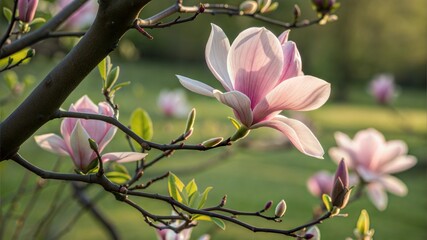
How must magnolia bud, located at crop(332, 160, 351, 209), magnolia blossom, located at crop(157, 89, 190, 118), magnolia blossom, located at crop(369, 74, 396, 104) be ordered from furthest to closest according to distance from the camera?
1. magnolia blossom, located at crop(369, 74, 396, 104)
2. magnolia blossom, located at crop(157, 89, 190, 118)
3. magnolia bud, located at crop(332, 160, 351, 209)

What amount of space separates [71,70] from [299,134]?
0.48 ft

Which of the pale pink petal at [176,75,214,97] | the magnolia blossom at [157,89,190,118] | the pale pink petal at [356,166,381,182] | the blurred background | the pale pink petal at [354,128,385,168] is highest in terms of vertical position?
the pale pink petal at [176,75,214,97]

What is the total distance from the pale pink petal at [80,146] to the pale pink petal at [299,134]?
0.40 feet

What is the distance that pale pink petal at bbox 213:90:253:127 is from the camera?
36 centimetres

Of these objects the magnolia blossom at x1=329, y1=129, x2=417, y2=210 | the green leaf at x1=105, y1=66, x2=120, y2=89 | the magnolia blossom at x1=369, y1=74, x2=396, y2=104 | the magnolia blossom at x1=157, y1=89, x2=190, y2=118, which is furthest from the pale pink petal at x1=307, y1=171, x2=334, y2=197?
the magnolia blossom at x1=369, y1=74, x2=396, y2=104

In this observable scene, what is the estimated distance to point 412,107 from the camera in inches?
444

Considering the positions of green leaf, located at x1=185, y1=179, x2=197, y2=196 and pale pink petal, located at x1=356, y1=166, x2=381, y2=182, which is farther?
pale pink petal, located at x1=356, y1=166, x2=381, y2=182

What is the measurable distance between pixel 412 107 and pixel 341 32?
228cm

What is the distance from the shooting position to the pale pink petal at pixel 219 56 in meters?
0.39

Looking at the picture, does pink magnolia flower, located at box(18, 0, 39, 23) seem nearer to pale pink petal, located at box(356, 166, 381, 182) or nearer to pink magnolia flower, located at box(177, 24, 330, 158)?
pink magnolia flower, located at box(177, 24, 330, 158)

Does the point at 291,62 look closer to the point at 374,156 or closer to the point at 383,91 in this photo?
the point at 374,156

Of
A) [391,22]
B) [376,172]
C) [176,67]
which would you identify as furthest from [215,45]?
[176,67]

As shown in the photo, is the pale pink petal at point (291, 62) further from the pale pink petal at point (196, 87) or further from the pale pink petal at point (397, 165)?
the pale pink petal at point (397, 165)

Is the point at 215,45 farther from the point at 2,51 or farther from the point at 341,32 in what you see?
the point at 341,32
